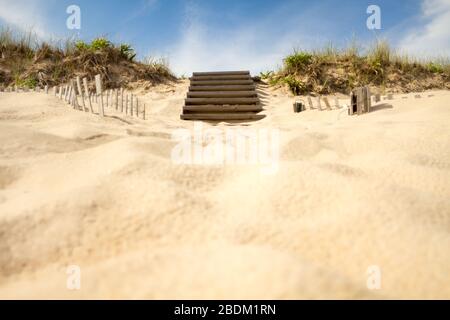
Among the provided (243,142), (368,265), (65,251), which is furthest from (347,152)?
(65,251)

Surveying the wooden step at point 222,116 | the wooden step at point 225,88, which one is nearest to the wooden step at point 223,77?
the wooden step at point 225,88

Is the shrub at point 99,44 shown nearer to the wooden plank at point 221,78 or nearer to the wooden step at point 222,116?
the wooden plank at point 221,78

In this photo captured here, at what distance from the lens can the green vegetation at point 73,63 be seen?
29.3ft

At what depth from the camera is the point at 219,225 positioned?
4.12 ft

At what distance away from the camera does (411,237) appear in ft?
3.70

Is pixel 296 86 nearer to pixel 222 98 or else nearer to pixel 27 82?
pixel 222 98

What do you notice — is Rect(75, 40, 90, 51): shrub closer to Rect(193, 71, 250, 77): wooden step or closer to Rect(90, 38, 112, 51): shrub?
Rect(90, 38, 112, 51): shrub

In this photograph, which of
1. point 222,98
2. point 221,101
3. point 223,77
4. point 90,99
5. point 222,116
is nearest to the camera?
point 90,99

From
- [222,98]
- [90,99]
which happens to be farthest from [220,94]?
[90,99]

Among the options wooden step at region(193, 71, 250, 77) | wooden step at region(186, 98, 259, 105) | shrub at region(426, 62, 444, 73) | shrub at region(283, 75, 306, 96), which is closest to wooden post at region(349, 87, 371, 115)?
wooden step at region(186, 98, 259, 105)

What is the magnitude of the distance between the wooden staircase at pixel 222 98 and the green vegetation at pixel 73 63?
67.0 inches

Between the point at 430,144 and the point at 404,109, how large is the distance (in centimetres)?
220

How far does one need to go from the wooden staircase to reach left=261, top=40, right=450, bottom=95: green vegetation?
119 cm

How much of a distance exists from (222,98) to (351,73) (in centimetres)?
382
